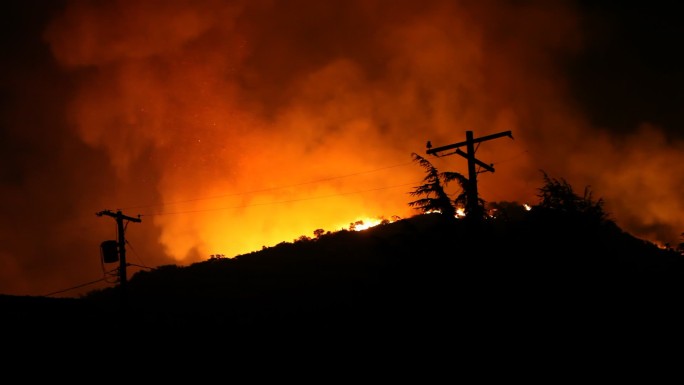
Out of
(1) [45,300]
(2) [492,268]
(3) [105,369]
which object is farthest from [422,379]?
(1) [45,300]

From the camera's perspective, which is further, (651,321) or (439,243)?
(439,243)

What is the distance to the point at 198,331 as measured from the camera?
62.7ft

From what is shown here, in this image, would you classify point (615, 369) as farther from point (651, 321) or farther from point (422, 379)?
point (422, 379)

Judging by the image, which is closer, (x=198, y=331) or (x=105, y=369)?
(x=105, y=369)

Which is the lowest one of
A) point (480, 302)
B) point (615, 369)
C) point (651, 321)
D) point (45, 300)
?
point (615, 369)

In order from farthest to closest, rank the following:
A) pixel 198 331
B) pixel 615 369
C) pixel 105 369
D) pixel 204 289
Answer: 1. pixel 204 289
2. pixel 198 331
3. pixel 105 369
4. pixel 615 369

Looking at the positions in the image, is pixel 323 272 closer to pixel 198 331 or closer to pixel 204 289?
pixel 204 289

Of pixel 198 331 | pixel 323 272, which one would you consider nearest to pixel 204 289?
pixel 323 272

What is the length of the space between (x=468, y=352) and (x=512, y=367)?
2.44ft

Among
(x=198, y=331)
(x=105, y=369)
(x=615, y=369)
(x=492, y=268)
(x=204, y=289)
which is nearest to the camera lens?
(x=615, y=369)

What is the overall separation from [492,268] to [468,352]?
1.57 metres

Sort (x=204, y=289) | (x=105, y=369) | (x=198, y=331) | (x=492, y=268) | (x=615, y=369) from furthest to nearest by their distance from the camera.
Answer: (x=204, y=289), (x=198, y=331), (x=105, y=369), (x=492, y=268), (x=615, y=369)

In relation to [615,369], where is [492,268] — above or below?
above

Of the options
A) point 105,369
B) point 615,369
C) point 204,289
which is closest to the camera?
point 615,369
